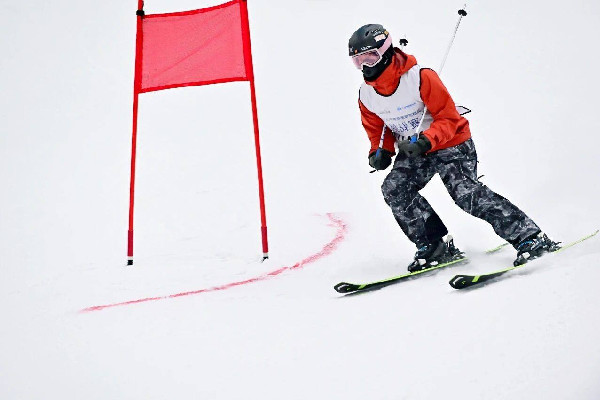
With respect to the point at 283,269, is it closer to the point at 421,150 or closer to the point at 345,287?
the point at 345,287

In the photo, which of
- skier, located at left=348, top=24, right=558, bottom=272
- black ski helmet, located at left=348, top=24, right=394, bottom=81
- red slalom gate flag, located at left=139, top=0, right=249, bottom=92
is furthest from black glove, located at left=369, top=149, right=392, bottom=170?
red slalom gate flag, located at left=139, top=0, right=249, bottom=92

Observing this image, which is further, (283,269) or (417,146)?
(283,269)

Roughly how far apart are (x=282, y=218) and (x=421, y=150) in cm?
322

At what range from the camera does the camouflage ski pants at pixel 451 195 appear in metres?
4.37

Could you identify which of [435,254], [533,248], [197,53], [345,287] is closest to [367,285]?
[345,287]

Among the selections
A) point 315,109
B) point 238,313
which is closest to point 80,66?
point 315,109

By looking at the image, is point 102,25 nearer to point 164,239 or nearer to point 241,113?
point 241,113

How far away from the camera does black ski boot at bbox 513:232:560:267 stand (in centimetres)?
Answer: 427

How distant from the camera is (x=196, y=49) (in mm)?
5500

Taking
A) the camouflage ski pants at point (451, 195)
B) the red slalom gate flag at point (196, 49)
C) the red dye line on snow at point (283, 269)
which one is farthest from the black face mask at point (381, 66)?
the red dye line on snow at point (283, 269)

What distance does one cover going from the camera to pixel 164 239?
21.2 ft

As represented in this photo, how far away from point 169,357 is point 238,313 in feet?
2.36

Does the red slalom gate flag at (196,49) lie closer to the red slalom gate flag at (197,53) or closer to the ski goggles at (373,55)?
the red slalom gate flag at (197,53)

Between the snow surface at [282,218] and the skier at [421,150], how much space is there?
11.7 inches
